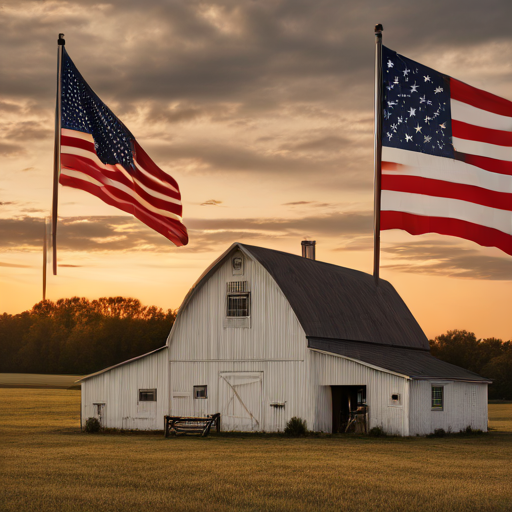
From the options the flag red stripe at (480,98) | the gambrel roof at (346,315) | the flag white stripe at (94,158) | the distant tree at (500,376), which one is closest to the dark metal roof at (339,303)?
the gambrel roof at (346,315)

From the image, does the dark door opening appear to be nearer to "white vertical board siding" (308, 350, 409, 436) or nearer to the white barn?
the white barn

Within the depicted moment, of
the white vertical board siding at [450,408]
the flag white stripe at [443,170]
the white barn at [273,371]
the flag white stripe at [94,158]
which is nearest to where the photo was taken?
the flag white stripe at [443,170]

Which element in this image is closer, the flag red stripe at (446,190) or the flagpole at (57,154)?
the flag red stripe at (446,190)

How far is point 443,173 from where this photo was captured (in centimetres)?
1923

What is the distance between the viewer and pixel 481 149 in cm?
1942

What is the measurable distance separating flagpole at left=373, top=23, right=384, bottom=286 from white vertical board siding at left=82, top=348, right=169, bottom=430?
18053 millimetres

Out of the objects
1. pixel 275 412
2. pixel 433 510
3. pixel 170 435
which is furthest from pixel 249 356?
pixel 433 510

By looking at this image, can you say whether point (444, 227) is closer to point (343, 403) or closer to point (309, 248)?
point (343, 403)

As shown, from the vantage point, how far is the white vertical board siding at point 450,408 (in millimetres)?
30828

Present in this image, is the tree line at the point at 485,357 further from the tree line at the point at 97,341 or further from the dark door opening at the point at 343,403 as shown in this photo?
the dark door opening at the point at 343,403

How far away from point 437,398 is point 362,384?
4.22 m

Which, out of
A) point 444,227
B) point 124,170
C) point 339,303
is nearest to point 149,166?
point 124,170

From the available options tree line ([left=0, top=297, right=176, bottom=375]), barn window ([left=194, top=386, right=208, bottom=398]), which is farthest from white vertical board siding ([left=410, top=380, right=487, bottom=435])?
tree line ([left=0, top=297, right=176, bottom=375])

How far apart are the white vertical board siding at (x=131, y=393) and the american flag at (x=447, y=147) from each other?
18.9 meters
